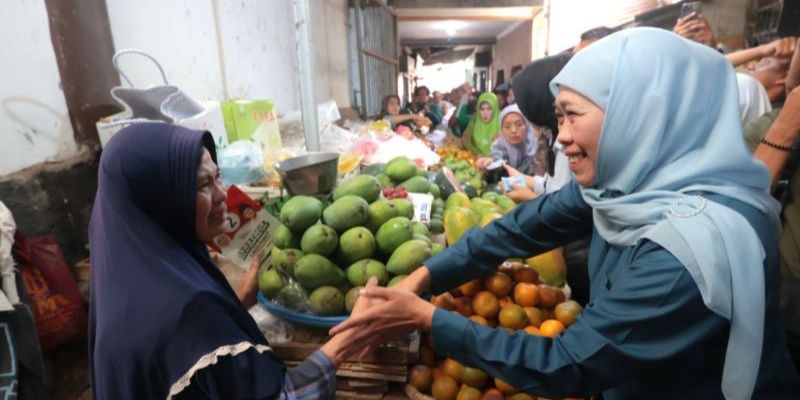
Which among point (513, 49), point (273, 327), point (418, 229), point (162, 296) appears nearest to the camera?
point (162, 296)

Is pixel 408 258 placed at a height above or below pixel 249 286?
above

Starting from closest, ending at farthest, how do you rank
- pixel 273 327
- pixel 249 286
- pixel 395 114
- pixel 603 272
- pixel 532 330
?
pixel 603 272 < pixel 532 330 < pixel 273 327 < pixel 249 286 < pixel 395 114

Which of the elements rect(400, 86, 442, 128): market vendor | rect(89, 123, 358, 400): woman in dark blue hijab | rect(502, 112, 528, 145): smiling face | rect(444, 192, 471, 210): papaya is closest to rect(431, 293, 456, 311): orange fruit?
rect(89, 123, 358, 400): woman in dark blue hijab

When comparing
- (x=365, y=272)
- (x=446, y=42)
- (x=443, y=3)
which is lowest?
(x=365, y=272)

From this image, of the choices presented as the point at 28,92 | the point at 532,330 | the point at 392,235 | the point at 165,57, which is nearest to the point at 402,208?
the point at 392,235

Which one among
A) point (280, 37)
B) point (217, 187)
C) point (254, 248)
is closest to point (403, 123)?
point (280, 37)

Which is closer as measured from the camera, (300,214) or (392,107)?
(300,214)

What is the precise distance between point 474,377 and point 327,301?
0.54 m

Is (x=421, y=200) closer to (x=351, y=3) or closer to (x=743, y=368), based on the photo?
(x=743, y=368)

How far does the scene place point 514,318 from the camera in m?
1.45

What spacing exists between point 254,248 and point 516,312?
1.02 meters

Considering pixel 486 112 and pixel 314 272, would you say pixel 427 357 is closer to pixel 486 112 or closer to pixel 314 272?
pixel 314 272

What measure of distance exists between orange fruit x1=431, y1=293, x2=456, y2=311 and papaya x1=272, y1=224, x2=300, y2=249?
1.79 ft

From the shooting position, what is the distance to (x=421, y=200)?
2.27 metres
